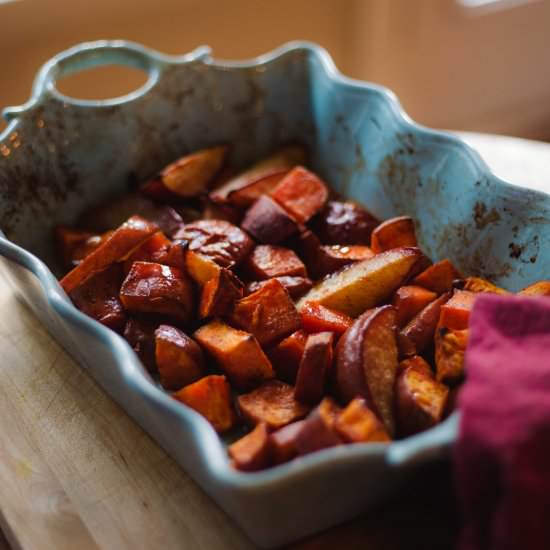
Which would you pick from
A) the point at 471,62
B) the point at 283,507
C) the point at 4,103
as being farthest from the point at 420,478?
the point at 471,62

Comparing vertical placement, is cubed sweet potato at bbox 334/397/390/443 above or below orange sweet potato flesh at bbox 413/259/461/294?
above

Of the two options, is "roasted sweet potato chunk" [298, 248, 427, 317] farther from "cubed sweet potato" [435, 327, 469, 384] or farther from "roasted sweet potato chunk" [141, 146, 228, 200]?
"roasted sweet potato chunk" [141, 146, 228, 200]

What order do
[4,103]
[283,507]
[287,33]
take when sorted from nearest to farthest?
[283,507]
[4,103]
[287,33]

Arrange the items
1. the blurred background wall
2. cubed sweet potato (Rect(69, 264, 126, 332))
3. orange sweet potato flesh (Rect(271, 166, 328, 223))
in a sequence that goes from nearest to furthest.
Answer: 1. cubed sweet potato (Rect(69, 264, 126, 332))
2. orange sweet potato flesh (Rect(271, 166, 328, 223))
3. the blurred background wall

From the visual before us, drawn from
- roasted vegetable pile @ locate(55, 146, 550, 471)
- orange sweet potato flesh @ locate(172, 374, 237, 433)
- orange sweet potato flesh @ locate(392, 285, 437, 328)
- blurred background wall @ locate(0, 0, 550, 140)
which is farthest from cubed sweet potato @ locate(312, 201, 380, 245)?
blurred background wall @ locate(0, 0, 550, 140)

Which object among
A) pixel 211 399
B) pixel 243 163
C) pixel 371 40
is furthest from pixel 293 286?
pixel 371 40

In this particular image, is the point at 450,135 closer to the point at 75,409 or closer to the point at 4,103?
the point at 75,409
